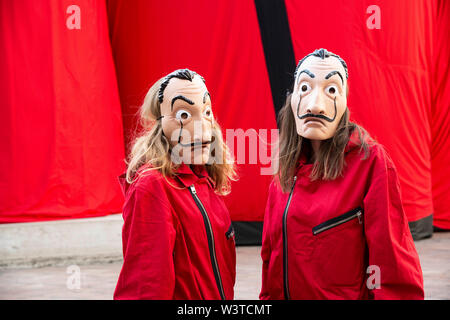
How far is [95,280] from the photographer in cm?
445

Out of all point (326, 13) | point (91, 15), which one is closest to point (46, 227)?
point (91, 15)

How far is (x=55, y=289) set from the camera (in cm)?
416

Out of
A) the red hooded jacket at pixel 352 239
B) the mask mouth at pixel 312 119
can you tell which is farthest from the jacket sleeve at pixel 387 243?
the mask mouth at pixel 312 119

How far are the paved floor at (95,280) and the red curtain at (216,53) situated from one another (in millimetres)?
1154

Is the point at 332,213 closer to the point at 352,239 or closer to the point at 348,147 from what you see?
the point at 352,239

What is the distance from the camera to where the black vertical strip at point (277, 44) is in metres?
5.43

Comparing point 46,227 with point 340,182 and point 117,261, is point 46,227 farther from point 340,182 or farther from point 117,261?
point 340,182

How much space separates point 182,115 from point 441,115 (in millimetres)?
5143

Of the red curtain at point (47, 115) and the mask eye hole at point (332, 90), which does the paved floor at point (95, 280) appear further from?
the mask eye hole at point (332, 90)

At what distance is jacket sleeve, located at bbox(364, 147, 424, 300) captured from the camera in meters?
1.76

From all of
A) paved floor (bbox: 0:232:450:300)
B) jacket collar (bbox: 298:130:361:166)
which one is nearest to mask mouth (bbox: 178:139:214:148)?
jacket collar (bbox: 298:130:361:166)

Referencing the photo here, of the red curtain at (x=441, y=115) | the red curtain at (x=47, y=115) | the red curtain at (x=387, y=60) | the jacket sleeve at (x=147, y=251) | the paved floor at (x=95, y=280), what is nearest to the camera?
the jacket sleeve at (x=147, y=251)

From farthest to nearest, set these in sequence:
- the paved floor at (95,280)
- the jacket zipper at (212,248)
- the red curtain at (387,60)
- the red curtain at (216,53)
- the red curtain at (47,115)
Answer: the red curtain at (216,53) → the red curtain at (387,60) → the red curtain at (47,115) → the paved floor at (95,280) → the jacket zipper at (212,248)

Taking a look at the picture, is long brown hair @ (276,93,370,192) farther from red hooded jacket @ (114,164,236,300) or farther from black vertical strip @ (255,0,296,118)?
black vertical strip @ (255,0,296,118)
